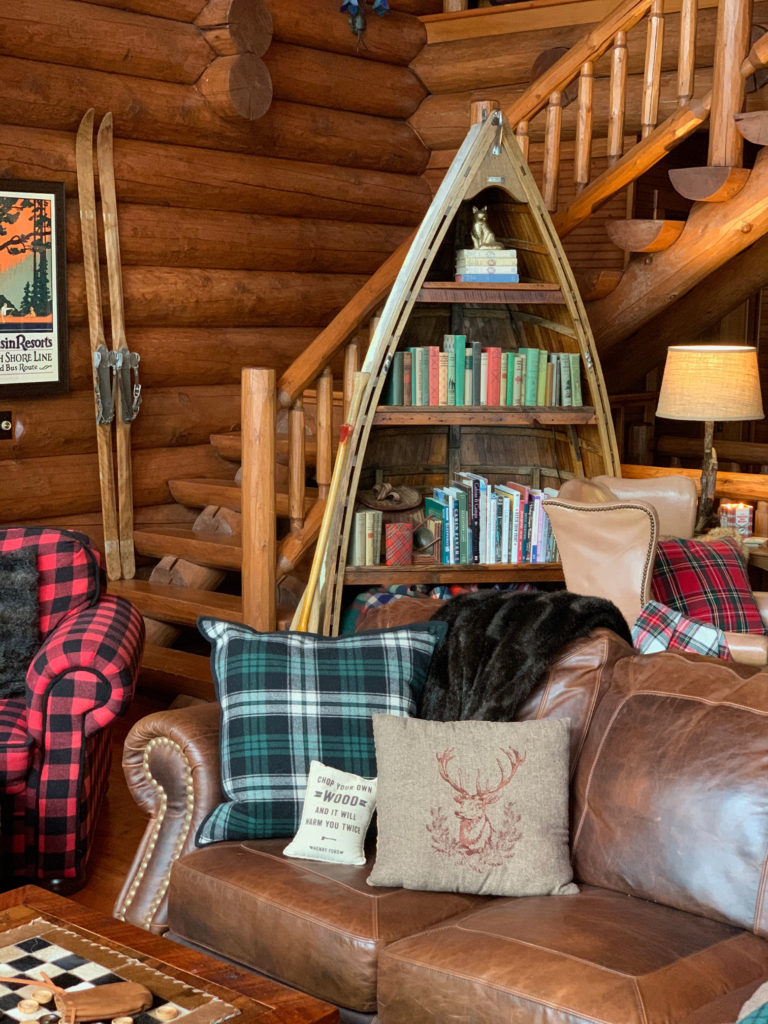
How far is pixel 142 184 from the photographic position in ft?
17.3

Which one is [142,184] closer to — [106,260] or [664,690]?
[106,260]

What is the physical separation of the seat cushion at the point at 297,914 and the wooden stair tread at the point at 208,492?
9.68 feet

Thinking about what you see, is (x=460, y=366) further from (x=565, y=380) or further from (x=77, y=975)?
→ (x=77, y=975)

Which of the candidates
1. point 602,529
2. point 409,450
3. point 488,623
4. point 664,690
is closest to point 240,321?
point 409,450

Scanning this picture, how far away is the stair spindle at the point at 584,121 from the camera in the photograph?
4781 millimetres

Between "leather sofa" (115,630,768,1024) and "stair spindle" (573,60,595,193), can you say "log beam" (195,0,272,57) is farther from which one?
"leather sofa" (115,630,768,1024)

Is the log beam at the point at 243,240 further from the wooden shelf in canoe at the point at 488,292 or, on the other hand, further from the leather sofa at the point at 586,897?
the leather sofa at the point at 586,897

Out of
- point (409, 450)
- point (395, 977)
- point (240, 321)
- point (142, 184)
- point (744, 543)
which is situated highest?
point (142, 184)

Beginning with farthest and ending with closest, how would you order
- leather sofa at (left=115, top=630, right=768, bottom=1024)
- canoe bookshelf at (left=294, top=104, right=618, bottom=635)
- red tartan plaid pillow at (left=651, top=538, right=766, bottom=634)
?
canoe bookshelf at (left=294, top=104, right=618, bottom=635), red tartan plaid pillow at (left=651, top=538, right=766, bottom=634), leather sofa at (left=115, top=630, right=768, bottom=1024)

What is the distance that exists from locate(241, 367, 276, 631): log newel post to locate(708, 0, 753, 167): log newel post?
72.3 inches

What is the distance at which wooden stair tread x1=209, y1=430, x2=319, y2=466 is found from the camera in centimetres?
559

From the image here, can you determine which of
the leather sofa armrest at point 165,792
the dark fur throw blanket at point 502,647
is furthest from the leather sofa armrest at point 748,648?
the leather sofa armrest at point 165,792

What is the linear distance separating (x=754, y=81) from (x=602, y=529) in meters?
2.97

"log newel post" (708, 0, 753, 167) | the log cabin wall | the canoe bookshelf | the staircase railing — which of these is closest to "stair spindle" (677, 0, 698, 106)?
the staircase railing
